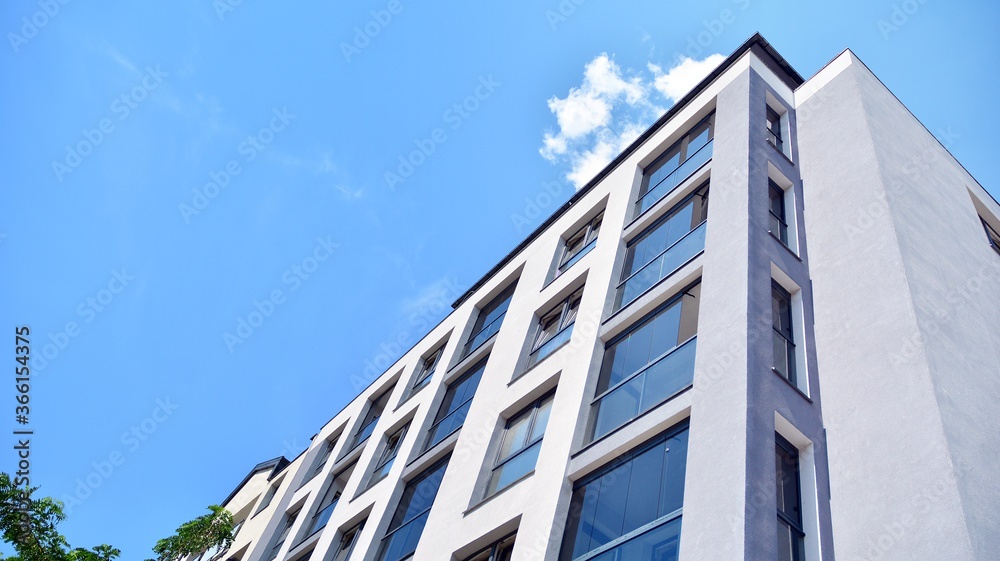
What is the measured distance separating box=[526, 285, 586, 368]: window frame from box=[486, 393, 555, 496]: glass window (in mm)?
1311

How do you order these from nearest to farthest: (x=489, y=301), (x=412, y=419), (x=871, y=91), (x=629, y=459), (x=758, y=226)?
(x=629, y=459) < (x=758, y=226) < (x=871, y=91) < (x=412, y=419) < (x=489, y=301)

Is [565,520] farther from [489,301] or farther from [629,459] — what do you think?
[489,301]

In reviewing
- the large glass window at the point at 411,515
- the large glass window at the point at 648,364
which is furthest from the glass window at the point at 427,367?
the large glass window at the point at 648,364

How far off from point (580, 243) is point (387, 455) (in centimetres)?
846

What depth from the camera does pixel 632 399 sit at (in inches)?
519

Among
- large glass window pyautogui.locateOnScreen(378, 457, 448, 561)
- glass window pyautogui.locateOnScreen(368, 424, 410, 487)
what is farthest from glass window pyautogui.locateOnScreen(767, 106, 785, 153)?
glass window pyautogui.locateOnScreen(368, 424, 410, 487)

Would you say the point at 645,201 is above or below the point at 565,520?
above

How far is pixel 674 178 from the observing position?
18828 mm

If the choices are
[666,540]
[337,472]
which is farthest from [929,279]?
[337,472]

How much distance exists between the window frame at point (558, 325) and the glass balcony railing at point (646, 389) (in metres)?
3.21

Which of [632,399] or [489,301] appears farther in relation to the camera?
[489,301]

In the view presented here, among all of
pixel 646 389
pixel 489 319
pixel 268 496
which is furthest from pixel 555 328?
pixel 268 496

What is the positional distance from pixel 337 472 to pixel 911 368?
18823 mm

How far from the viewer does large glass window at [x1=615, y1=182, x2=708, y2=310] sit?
15547mm
